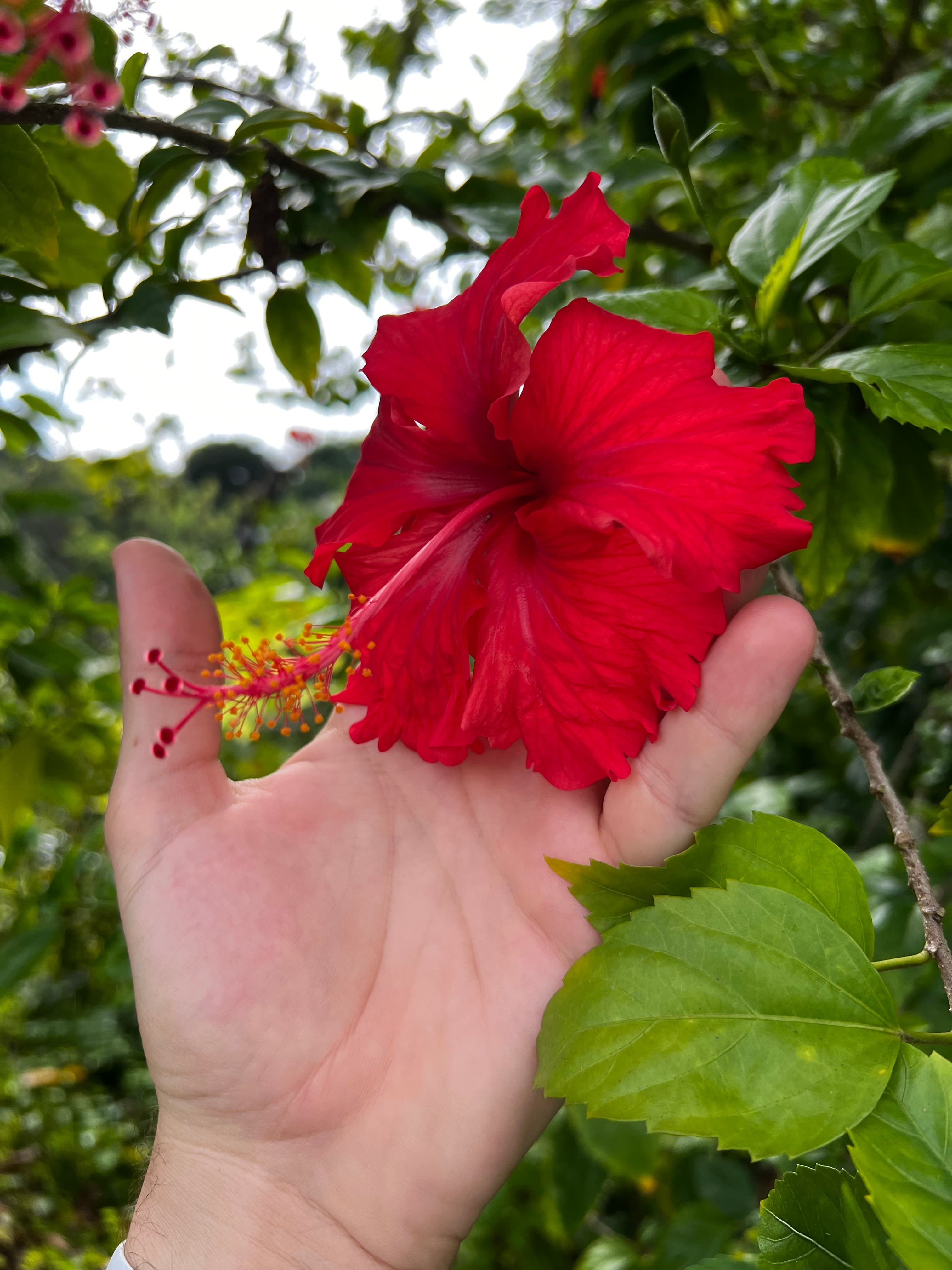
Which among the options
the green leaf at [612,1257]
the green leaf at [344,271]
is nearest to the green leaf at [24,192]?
the green leaf at [344,271]

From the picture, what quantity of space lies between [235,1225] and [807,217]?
4.07 ft

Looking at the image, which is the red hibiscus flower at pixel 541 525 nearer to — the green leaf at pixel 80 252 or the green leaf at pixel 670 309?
the green leaf at pixel 670 309

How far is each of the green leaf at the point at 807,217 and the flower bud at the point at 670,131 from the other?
5.7 inches

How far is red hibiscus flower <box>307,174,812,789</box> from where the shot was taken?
0.78 metres

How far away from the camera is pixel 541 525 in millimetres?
881

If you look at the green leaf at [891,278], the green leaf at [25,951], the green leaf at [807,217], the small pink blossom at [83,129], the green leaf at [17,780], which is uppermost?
the small pink blossom at [83,129]

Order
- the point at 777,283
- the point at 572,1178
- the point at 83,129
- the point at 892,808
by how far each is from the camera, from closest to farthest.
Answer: the point at 83,129 → the point at 892,808 → the point at 777,283 → the point at 572,1178

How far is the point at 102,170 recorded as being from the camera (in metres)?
1.10

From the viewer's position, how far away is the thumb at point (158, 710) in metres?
1.06

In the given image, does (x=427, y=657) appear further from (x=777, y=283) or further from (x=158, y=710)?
(x=777, y=283)

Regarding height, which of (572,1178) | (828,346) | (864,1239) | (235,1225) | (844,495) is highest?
(828,346)

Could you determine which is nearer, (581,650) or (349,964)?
(581,650)

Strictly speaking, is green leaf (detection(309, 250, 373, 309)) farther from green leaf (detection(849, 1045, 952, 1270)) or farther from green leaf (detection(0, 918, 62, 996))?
green leaf (detection(0, 918, 62, 996))

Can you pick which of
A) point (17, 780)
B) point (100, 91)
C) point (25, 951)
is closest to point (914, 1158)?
point (100, 91)
